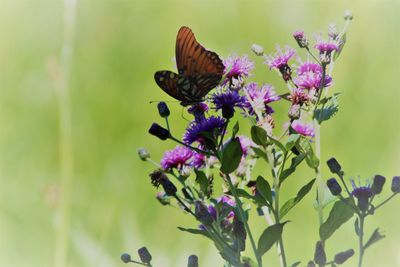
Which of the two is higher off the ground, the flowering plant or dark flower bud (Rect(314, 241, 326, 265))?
the flowering plant

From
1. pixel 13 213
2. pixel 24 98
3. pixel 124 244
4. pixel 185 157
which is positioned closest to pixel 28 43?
pixel 24 98

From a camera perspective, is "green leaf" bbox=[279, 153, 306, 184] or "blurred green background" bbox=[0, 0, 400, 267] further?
"blurred green background" bbox=[0, 0, 400, 267]

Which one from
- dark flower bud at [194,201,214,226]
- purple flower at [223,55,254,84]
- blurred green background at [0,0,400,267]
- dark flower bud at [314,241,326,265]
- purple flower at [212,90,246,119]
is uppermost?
blurred green background at [0,0,400,267]

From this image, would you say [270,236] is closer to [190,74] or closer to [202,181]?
[202,181]

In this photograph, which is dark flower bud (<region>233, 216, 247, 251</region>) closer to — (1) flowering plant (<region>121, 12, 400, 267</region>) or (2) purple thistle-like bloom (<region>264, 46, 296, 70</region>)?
(1) flowering plant (<region>121, 12, 400, 267</region>)

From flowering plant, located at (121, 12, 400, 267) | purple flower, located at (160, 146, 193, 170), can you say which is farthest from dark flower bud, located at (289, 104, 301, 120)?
purple flower, located at (160, 146, 193, 170)

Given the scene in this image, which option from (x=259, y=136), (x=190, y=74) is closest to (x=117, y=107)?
(x=190, y=74)
